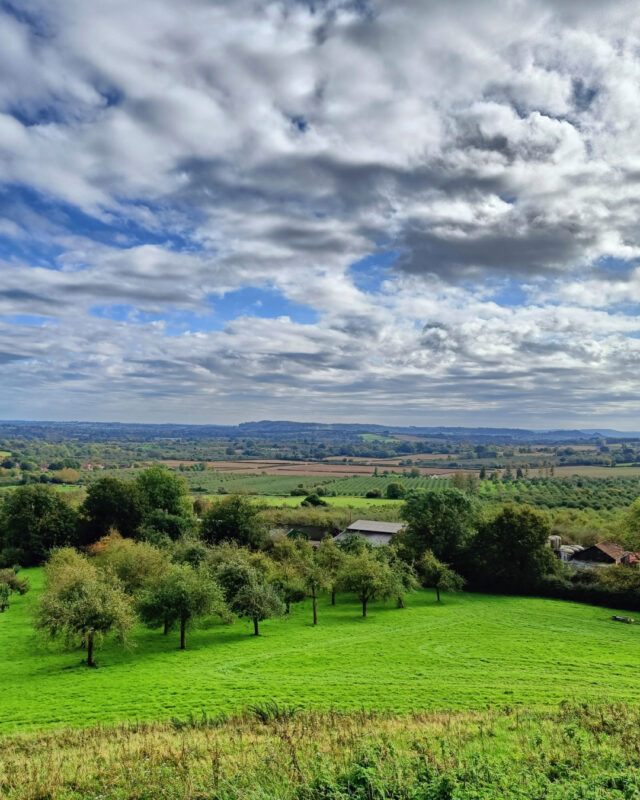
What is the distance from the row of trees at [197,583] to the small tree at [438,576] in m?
0.11

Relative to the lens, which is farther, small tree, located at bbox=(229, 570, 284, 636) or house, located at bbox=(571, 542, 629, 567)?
house, located at bbox=(571, 542, 629, 567)

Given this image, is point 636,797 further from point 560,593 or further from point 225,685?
point 560,593

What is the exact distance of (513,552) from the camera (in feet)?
188

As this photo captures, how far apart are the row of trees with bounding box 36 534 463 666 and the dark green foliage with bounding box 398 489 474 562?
329 centimetres

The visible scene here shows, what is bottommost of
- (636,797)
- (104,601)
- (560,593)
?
(560,593)

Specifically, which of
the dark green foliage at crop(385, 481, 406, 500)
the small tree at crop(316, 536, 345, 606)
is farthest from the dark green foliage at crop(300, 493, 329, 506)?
the small tree at crop(316, 536, 345, 606)

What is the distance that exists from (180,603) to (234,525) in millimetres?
30737

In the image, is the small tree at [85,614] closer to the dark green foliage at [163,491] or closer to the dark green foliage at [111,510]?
the dark green foliage at [111,510]

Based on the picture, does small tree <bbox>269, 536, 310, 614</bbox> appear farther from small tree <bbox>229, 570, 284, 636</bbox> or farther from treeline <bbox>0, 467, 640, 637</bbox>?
small tree <bbox>229, 570, 284, 636</bbox>

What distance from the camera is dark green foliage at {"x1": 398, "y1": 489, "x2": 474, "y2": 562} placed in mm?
60875

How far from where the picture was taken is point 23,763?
15664 mm

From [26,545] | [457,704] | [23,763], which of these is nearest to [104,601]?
[23,763]

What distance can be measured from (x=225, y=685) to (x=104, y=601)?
11909 mm

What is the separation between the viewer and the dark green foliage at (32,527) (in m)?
66.8
